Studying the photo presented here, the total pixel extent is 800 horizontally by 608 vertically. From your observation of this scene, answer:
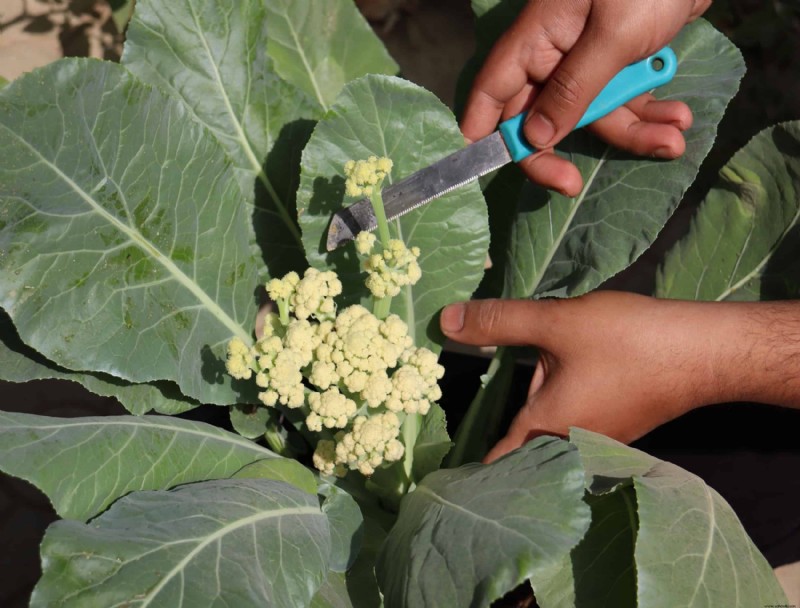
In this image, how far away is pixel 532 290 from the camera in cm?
166

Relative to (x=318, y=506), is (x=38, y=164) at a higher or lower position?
higher

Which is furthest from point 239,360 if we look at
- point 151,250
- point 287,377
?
point 151,250

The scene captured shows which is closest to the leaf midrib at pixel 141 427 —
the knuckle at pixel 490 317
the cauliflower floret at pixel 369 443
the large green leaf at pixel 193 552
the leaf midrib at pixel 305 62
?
the large green leaf at pixel 193 552

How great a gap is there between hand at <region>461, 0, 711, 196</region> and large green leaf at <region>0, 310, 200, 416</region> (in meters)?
0.84

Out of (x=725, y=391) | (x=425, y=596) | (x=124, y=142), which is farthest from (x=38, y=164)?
(x=725, y=391)

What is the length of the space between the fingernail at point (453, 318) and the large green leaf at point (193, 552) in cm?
49

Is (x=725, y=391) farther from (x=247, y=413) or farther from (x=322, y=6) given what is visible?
(x=322, y=6)

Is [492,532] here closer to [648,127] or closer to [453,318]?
[453,318]

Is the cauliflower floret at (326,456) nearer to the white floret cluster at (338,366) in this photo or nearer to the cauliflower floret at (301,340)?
the white floret cluster at (338,366)

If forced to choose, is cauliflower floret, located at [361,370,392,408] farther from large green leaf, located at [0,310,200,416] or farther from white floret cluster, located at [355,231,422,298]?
large green leaf, located at [0,310,200,416]

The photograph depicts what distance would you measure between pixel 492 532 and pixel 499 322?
1.69 feet

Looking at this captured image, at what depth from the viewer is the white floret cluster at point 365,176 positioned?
122 centimetres

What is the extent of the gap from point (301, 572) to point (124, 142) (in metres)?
0.77

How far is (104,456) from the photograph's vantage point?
1.27m
